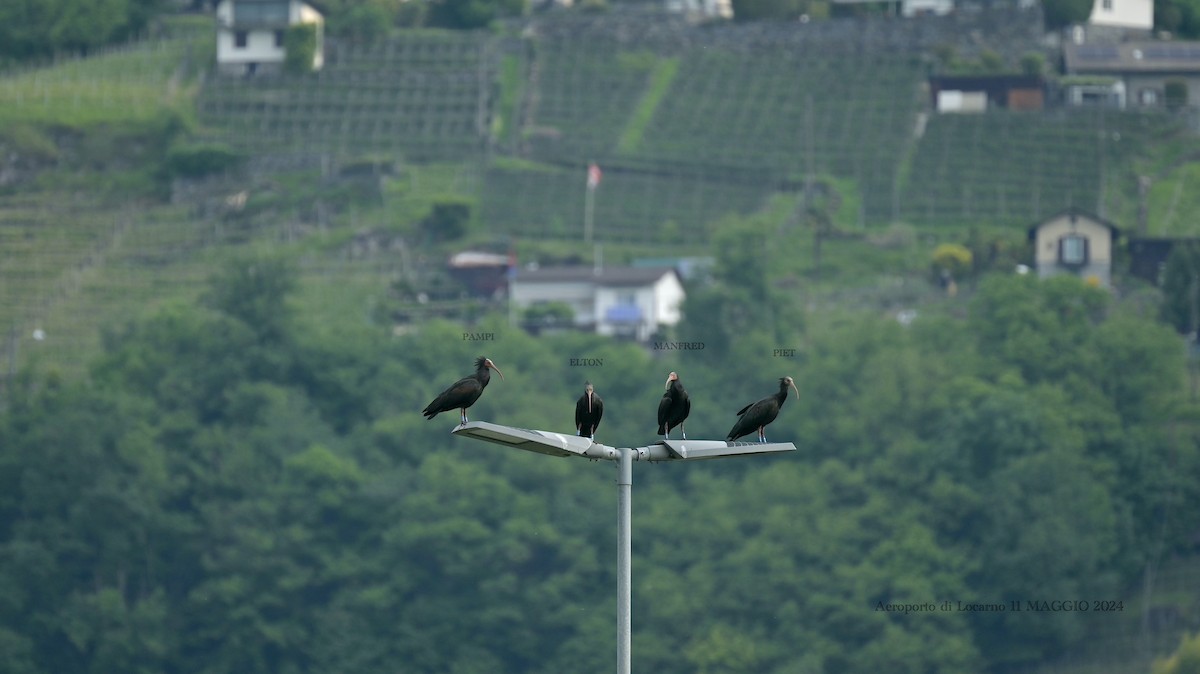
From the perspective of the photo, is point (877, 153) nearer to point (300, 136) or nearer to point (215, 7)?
point (300, 136)

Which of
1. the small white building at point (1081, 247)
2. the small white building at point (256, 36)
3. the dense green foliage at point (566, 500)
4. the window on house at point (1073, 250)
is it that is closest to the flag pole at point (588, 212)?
the dense green foliage at point (566, 500)

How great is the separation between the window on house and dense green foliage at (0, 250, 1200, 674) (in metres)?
4.28

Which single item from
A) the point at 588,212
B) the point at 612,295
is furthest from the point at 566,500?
the point at 588,212

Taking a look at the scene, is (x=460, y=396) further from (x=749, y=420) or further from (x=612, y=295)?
(x=612, y=295)

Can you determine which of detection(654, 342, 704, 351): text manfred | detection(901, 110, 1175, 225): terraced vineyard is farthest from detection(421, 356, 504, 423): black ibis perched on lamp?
detection(901, 110, 1175, 225): terraced vineyard

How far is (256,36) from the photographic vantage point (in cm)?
13888

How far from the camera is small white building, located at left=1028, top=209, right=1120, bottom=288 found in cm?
11481

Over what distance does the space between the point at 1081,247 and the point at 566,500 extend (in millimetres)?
26967

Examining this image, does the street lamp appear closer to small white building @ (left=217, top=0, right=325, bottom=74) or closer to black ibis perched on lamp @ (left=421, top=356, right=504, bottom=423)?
black ibis perched on lamp @ (left=421, top=356, right=504, bottom=423)

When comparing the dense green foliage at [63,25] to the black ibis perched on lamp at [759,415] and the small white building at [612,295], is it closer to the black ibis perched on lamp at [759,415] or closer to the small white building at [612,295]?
the small white building at [612,295]

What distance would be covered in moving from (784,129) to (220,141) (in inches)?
1030

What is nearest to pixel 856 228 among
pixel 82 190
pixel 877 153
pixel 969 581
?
pixel 877 153

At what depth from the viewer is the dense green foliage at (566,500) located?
93.6m

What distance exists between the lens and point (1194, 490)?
99.6 metres
